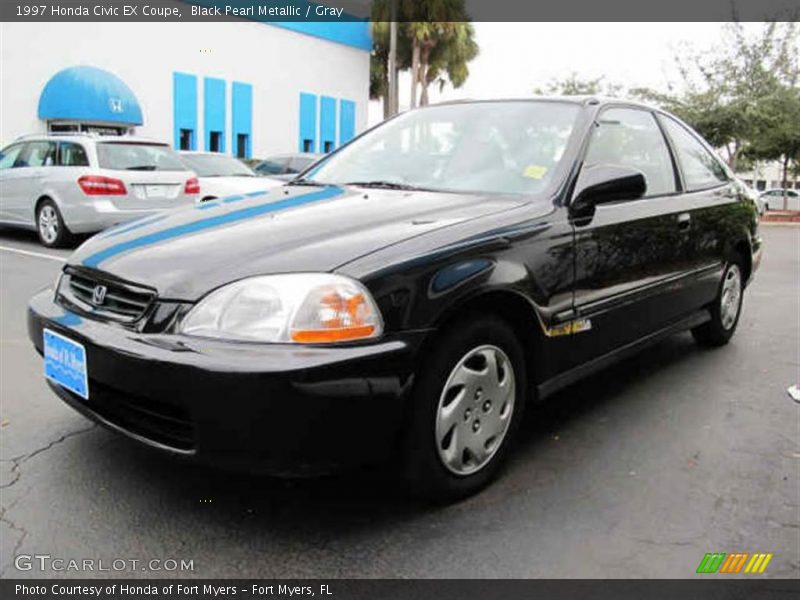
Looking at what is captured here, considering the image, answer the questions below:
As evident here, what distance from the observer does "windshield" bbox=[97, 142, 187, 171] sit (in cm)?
966

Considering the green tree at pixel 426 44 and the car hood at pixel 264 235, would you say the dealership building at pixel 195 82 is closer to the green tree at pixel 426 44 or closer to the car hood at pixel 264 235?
the green tree at pixel 426 44

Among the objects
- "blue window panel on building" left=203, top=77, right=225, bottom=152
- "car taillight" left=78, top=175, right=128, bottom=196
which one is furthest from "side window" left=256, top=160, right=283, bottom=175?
"blue window panel on building" left=203, top=77, right=225, bottom=152

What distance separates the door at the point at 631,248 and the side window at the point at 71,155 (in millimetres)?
7549

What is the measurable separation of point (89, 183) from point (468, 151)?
23.2 feet

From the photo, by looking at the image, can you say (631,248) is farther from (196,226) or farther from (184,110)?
(184,110)

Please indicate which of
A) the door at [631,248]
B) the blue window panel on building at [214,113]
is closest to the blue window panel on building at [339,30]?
the blue window panel on building at [214,113]

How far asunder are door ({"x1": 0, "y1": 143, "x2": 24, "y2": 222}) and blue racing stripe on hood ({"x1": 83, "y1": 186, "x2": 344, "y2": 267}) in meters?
8.41

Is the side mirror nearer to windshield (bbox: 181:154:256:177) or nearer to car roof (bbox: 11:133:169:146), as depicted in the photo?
car roof (bbox: 11:133:169:146)

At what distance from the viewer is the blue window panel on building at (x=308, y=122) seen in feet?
97.9

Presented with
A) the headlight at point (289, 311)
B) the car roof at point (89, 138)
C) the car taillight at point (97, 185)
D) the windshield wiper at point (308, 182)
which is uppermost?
the windshield wiper at point (308, 182)

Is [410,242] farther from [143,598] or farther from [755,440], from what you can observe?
[755,440]

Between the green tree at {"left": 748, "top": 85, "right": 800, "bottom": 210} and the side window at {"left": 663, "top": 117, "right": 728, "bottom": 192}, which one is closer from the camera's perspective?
the side window at {"left": 663, "top": 117, "right": 728, "bottom": 192}

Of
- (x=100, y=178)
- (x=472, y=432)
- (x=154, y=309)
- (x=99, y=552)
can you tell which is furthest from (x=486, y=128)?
(x=100, y=178)

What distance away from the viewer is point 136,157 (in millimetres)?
9891
